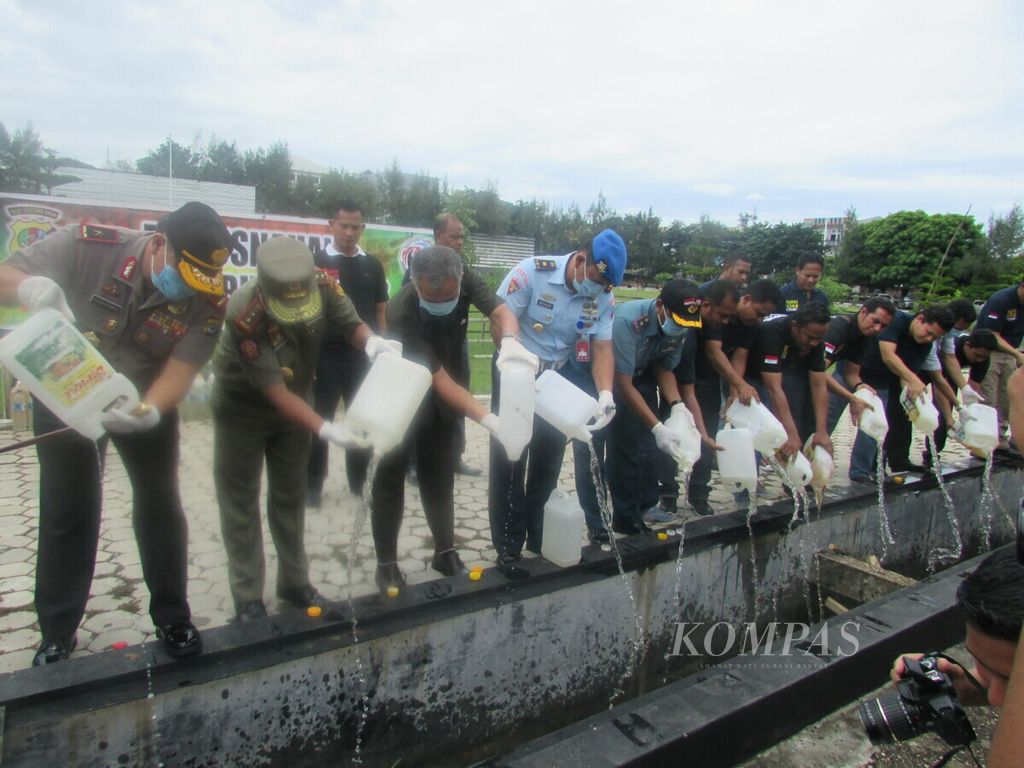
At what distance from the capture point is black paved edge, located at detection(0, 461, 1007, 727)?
175 cm

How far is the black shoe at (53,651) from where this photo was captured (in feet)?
6.84

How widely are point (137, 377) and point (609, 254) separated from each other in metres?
1.93

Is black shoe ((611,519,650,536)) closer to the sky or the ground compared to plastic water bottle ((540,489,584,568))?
closer to the ground

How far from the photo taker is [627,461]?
3482mm

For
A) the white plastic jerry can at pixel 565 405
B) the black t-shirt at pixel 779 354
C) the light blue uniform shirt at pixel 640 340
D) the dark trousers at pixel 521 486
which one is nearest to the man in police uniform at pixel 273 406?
the white plastic jerry can at pixel 565 405

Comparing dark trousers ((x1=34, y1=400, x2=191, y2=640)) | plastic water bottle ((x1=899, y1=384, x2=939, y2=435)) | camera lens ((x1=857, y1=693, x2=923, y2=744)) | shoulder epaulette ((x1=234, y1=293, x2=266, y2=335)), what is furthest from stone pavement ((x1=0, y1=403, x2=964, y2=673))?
camera lens ((x1=857, y1=693, x2=923, y2=744))

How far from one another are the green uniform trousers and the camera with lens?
6.66 ft

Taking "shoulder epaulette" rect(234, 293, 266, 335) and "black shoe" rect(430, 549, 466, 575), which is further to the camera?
"black shoe" rect(430, 549, 466, 575)

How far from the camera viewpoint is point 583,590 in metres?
2.74

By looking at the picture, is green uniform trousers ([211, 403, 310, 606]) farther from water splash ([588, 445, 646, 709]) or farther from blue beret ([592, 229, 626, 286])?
blue beret ([592, 229, 626, 286])

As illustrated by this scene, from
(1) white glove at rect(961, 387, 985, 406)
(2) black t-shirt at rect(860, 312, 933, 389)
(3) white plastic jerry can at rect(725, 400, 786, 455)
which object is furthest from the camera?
(1) white glove at rect(961, 387, 985, 406)

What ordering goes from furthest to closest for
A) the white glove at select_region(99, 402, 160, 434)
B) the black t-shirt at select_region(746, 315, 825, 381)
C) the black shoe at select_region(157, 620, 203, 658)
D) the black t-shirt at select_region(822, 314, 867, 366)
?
the black t-shirt at select_region(822, 314, 867, 366) → the black t-shirt at select_region(746, 315, 825, 381) → the black shoe at select_region(157, 620, 203, 658) → the white glove at select_region(99, 402, 160, 434)

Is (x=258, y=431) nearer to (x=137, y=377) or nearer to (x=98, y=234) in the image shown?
(x=137, y=377)

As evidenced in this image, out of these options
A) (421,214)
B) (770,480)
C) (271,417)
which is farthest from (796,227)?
(271,417)
